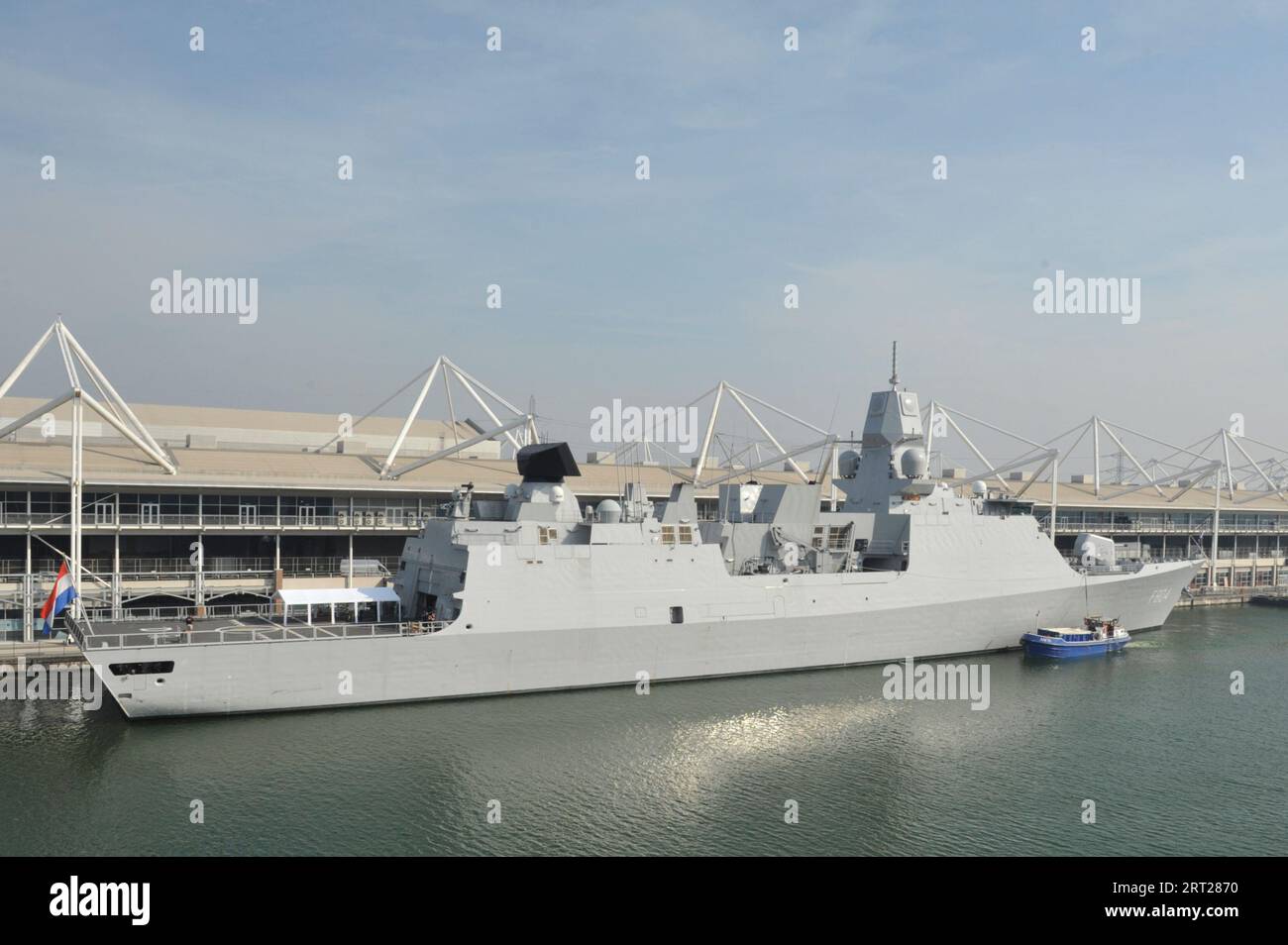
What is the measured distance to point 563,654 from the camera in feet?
75.0

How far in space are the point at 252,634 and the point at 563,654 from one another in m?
7.44

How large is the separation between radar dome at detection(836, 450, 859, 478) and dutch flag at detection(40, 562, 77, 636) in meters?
23.3

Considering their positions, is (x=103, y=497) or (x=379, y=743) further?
(x=103, y=497)

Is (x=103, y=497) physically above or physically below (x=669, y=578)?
above

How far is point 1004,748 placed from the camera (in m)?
19.4

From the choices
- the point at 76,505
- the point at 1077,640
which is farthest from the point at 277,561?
the point at 1077,640

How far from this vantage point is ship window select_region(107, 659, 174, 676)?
19312mm

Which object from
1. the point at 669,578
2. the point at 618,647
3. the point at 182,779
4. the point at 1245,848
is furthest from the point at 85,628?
the point at 1245,848

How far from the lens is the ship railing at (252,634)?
65.7 ft

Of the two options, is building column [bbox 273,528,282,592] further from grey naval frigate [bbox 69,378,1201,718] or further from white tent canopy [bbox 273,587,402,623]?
grey naval frigate [bbox 69,378,1201,718]

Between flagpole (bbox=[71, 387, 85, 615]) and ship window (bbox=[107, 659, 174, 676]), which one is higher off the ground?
flagpole (bbox=[71, 387, 85, 615])

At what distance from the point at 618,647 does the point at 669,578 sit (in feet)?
7.60

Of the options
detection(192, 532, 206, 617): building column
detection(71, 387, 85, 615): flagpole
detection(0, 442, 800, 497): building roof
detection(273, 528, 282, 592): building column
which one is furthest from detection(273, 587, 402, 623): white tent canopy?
detection(0, 442, 800, 497): building roof
